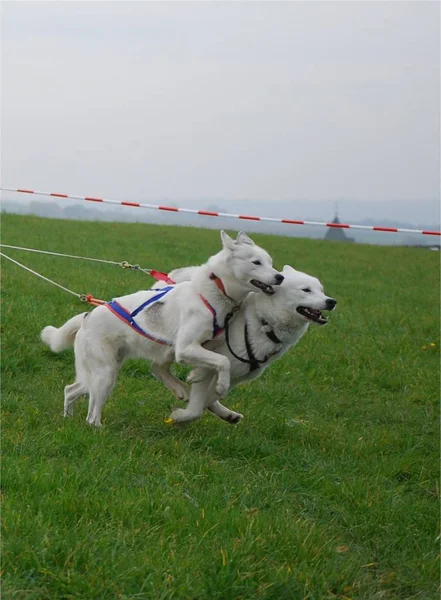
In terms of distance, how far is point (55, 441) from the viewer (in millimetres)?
5637

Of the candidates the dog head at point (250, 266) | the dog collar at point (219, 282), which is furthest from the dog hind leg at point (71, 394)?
the dog head at point (250, 266)

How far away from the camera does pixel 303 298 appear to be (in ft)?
20.2

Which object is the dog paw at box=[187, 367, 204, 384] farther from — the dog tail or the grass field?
the dog tail

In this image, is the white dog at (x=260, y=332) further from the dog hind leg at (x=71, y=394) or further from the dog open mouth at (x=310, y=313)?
the dog hind leg at (x=71, y=394)

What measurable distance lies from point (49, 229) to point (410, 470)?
1502 cm

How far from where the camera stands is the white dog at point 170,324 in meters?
6.17

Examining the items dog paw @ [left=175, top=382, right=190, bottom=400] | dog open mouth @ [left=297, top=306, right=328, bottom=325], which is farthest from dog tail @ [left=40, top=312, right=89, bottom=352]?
dog open mouth @ [left=297, top=306, right=328, bottom=325]

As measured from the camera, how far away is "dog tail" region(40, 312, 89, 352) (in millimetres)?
7023

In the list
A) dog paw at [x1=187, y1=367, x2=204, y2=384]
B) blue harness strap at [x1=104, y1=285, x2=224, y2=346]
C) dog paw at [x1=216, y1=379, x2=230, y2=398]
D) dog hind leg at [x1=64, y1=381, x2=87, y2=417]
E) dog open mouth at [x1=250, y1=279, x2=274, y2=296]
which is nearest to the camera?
dog paw at [x1=216, y1=379, x2=230, y2=398]

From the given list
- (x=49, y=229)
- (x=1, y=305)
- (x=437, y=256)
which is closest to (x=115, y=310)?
(x=1, y=305)

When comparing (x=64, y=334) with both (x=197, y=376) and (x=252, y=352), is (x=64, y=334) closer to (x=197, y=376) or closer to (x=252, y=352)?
(x=197, y=376)

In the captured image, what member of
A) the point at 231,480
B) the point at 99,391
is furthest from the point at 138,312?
the point at 231,480

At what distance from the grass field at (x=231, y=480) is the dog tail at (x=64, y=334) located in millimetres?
497

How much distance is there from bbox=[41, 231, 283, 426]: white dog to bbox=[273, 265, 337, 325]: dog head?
0.39 ft
